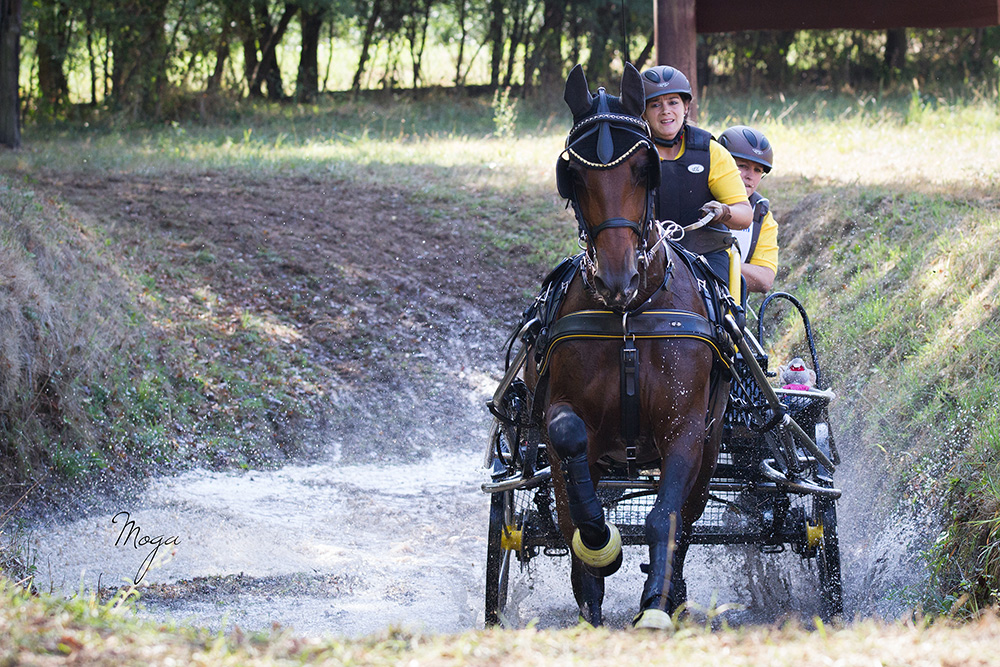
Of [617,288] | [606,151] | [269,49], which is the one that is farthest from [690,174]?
[269,49]

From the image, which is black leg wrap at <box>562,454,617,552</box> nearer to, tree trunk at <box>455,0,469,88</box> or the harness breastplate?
the harness breastplate

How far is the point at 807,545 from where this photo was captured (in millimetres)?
4840

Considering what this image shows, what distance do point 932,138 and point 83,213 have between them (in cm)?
934

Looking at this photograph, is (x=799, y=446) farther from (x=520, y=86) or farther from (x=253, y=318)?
(x=520, y=86)

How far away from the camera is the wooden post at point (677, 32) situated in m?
9.37

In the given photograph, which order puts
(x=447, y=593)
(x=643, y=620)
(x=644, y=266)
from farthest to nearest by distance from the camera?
1. (x=447, y=593)
2. (x=644, y=266)
3. (x=643, y=620)

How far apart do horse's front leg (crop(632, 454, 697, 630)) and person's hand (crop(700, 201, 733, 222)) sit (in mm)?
1266

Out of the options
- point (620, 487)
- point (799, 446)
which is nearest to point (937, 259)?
point (799, 446)

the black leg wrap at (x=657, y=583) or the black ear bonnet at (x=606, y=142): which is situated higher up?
the black ear bonnet at (x=606, y=142)

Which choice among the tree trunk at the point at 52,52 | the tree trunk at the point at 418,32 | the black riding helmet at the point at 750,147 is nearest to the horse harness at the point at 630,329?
the black riding helmet at the point at 750,147

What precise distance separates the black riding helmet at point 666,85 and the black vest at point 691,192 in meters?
0.21

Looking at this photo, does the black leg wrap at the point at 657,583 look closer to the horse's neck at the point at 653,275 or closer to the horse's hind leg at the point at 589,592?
the horse's hind leg at the point at 589,592

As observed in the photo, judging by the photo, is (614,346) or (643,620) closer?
(643,620)
